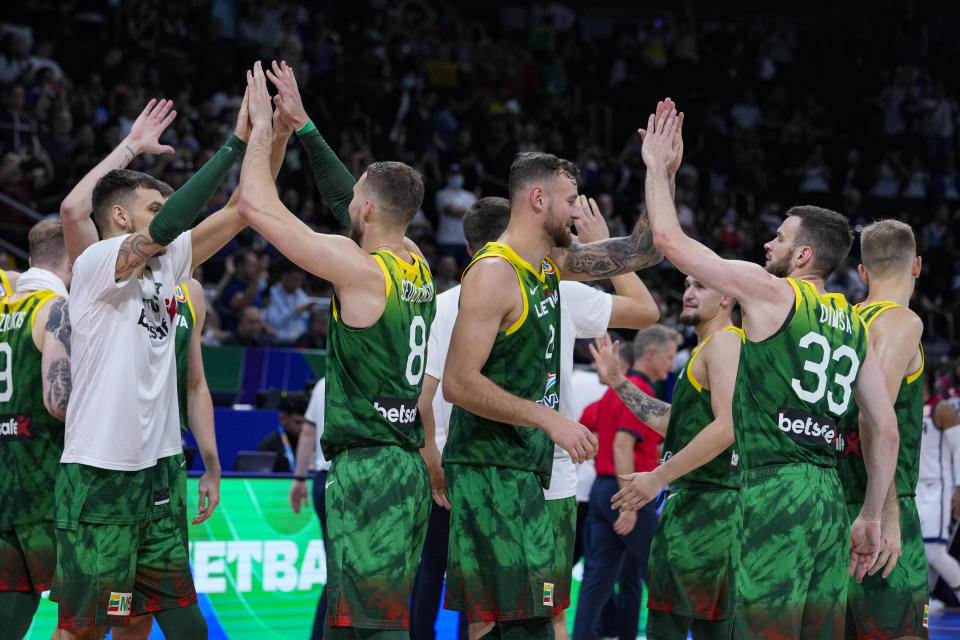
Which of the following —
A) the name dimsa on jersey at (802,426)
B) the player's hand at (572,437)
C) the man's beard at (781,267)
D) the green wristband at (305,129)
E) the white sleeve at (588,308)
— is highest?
the green wristband at (305,129)

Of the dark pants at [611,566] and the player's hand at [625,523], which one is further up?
the player's hand at [625,523]

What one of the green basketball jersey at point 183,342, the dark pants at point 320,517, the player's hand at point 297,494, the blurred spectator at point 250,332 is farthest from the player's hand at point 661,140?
the blurred spectator at point 250,332

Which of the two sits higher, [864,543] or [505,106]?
[505,106]

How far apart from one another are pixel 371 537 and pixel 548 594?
2.59 ft

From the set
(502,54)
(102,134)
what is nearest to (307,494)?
(102,134)

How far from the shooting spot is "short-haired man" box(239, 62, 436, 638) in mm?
4473

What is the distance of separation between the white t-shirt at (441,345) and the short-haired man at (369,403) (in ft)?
3.64

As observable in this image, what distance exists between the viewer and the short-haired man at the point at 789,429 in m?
4.53

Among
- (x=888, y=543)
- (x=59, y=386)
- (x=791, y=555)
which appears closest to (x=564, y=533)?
(x=791, y=555)

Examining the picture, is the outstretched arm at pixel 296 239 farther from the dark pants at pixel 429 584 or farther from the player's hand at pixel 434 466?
the dark pants at pixel 429 584

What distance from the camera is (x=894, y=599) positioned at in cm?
531

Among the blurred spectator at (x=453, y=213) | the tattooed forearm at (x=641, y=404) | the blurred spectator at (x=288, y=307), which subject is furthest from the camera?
the blurred spectator at (x=453, y=213)

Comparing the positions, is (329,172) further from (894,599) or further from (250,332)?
(250,332)

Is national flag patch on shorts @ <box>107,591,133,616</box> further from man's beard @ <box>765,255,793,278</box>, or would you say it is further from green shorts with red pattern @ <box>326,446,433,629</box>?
man's beard @ <box>765,255,793,278</box>
